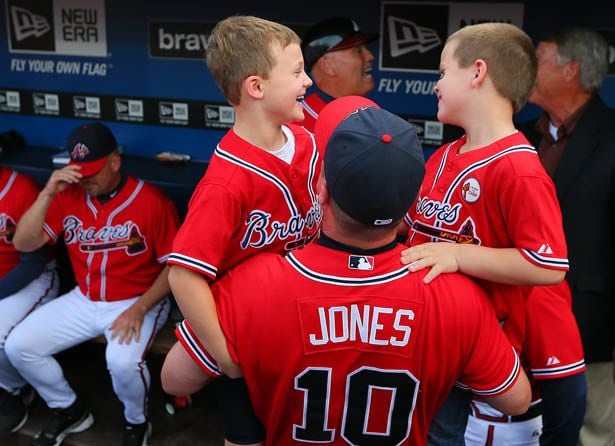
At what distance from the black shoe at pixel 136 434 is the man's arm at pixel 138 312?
13.6 inches

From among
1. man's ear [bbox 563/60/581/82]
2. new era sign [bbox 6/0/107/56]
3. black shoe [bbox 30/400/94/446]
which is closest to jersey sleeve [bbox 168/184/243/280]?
man's ear [bbox 563/60/581/82]

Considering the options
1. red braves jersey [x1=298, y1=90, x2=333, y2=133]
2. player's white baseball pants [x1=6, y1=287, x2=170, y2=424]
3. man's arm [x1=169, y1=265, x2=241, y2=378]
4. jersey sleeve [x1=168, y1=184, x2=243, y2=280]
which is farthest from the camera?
player's white baseball pants [x1=6, y1=287, x2=170, y2=424]

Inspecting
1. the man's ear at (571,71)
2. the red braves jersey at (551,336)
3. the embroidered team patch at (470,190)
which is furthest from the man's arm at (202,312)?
the man's ear at (571,71)

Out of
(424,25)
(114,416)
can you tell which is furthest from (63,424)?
(424,25)

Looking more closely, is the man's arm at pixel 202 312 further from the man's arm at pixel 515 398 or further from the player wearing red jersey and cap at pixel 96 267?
the player wearing red jersey and cap at pixel 96 267

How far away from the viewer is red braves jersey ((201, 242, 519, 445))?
3.55 feet

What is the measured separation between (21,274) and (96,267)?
0.39m

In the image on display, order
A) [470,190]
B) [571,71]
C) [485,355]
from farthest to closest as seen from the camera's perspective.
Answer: [571,71] < [470,190] < [485,355]

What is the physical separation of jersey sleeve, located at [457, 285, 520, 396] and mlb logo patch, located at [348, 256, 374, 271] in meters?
0.17

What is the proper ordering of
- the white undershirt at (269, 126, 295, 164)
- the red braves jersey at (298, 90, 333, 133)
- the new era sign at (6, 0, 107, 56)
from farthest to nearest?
the new era sign at (6, 0, 107, 56)
the red braves jersey at (298, 90, 333, 133)
the white undershirt at (269, 126, 295, 164)

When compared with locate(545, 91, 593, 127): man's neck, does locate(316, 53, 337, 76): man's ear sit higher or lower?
higher

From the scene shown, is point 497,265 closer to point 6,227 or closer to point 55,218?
point 55,218

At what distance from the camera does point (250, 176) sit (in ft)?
4.72

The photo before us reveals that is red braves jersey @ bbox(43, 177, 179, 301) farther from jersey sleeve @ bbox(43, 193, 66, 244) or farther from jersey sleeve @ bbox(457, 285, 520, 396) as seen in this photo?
jersey sleeve @ bbox(457, 285, 520, 396)
